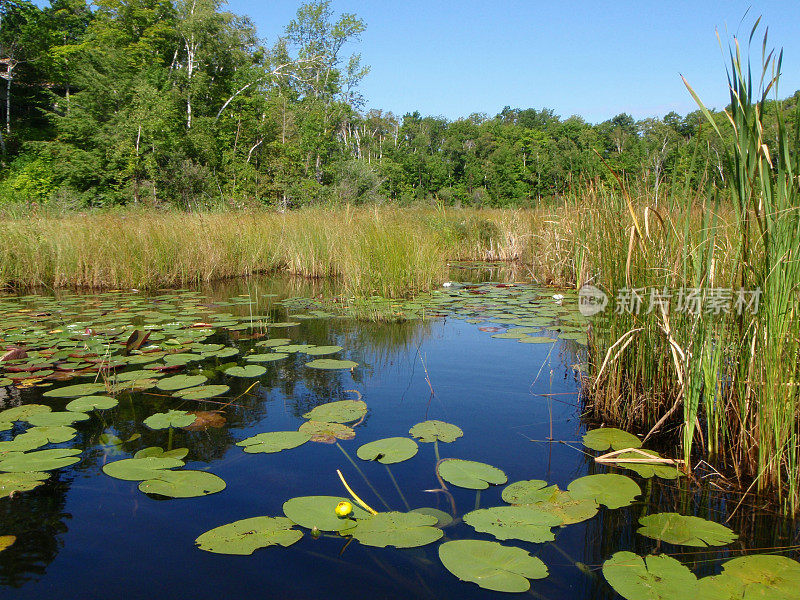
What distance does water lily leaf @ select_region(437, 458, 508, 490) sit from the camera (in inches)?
73.2

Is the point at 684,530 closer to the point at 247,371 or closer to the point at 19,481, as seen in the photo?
the point at 19,481

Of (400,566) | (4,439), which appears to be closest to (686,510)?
(400,566)

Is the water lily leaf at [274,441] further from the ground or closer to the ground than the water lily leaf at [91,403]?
closer to the ground

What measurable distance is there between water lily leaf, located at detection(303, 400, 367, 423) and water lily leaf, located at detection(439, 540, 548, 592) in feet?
3.62

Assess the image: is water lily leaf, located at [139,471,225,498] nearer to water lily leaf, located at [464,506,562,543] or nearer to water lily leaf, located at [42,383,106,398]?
water lily leaf, located at [464,506,562,543]

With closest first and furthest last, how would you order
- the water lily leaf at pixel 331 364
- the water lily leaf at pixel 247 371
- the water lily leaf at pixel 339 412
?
the water lily leaf at pixel 339 412, the water lily leaf at pixel 247 371, the water lily leaf at pixel 331 364

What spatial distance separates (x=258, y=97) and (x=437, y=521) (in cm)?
2123

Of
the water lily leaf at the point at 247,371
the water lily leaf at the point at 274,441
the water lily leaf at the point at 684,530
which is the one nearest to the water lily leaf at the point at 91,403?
the water lily leaf at the point at 247,371

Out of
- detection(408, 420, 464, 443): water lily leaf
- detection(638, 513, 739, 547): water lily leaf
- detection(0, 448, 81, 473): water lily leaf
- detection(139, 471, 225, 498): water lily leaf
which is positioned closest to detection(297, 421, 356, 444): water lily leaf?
detection(408, 420, 464, 443): water lily leaf

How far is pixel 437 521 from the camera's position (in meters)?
1.63

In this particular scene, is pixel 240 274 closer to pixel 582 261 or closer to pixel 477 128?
pixel 582 261

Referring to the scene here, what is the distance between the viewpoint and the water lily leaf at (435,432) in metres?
2.26

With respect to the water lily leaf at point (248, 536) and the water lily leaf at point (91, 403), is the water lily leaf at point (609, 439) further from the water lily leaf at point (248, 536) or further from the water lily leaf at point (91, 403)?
the water lily leaf at point (91, 403)

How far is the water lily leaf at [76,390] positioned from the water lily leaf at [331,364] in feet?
3.80
